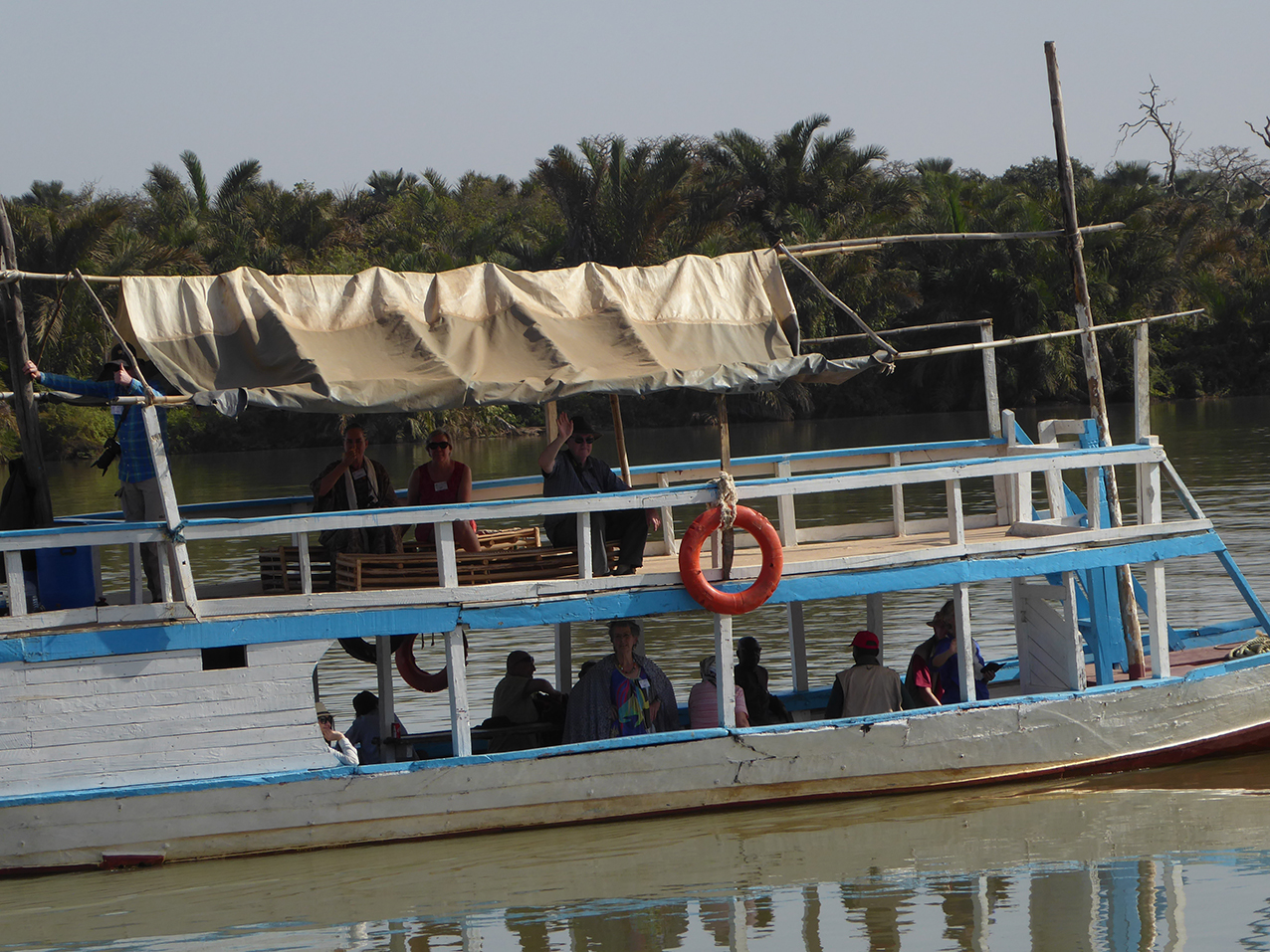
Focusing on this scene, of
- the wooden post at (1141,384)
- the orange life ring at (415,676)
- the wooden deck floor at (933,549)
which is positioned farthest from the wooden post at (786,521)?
the orange life ring at (415,676)

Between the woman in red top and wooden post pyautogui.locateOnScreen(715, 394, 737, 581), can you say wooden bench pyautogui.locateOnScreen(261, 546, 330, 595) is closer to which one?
the woman in red top

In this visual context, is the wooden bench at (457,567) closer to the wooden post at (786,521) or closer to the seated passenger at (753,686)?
the seated passenger at (753,686)

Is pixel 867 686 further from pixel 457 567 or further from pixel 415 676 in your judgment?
pixel 415 676

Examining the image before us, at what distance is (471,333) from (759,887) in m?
3.80

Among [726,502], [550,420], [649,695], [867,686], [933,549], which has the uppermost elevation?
[550,420]

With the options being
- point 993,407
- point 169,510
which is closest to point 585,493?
point 169,510

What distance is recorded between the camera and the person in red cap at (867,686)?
9.43 metres

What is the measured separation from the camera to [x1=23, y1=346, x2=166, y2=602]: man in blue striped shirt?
8.23 m

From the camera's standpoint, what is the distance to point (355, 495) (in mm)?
9242

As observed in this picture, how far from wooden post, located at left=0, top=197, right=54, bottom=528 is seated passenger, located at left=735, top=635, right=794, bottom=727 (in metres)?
4.60

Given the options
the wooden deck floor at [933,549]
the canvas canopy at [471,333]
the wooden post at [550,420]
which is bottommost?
the wooden deck floor at [933,549]

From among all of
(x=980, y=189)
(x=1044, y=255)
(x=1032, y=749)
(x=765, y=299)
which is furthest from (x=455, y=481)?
(x=980, y=189)

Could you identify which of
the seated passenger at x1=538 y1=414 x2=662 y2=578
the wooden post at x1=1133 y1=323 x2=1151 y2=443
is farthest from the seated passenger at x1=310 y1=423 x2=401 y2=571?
the wooden post at x1=1133 y1=323 x2=1151 y2=443

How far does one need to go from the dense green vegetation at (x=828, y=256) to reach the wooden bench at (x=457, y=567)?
3393cm
